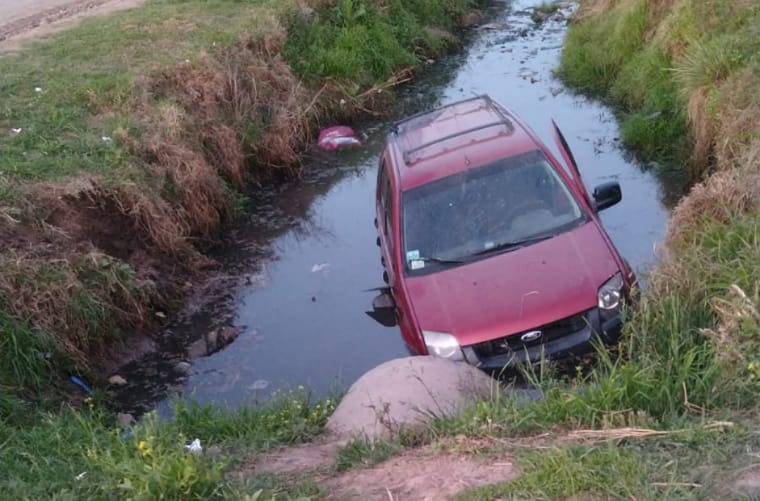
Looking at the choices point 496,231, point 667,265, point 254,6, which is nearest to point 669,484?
point 667,265

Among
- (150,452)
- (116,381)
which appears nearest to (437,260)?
(116,381)

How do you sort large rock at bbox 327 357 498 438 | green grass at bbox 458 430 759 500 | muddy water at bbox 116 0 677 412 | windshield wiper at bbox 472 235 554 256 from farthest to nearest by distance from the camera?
muddy water at bbox 116 0 677 412, windshield wiper at bbox 472 235 554 256, large rock at bbox 327 357 498 438, green grass at bbox 458 430 759 500

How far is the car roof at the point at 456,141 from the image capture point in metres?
8.06

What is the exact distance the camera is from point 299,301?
9.80 m

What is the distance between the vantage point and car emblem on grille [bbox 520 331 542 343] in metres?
6.68

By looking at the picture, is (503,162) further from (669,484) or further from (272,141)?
(272,141)

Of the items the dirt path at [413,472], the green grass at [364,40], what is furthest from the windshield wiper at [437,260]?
the green grass at [364,40]

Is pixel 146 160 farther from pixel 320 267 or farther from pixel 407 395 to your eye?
pixel 407 395

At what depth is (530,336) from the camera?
6.69 metres

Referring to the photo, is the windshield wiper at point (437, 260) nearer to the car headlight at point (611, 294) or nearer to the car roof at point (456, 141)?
the car roof at point (456, 141)

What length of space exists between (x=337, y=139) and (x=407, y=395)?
9.17 meters

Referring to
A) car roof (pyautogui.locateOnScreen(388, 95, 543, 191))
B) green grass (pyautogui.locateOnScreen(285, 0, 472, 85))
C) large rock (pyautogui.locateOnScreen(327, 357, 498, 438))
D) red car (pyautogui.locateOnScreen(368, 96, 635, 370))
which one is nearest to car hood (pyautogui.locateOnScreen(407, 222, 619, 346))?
red car (pyautogui.locateOnScreen(368, 96, 635, 370))

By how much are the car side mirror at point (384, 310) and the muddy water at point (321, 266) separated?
9cm

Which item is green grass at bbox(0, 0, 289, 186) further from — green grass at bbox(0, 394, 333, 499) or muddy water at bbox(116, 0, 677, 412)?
green grass at bbox(0, 394, 333, 499)
